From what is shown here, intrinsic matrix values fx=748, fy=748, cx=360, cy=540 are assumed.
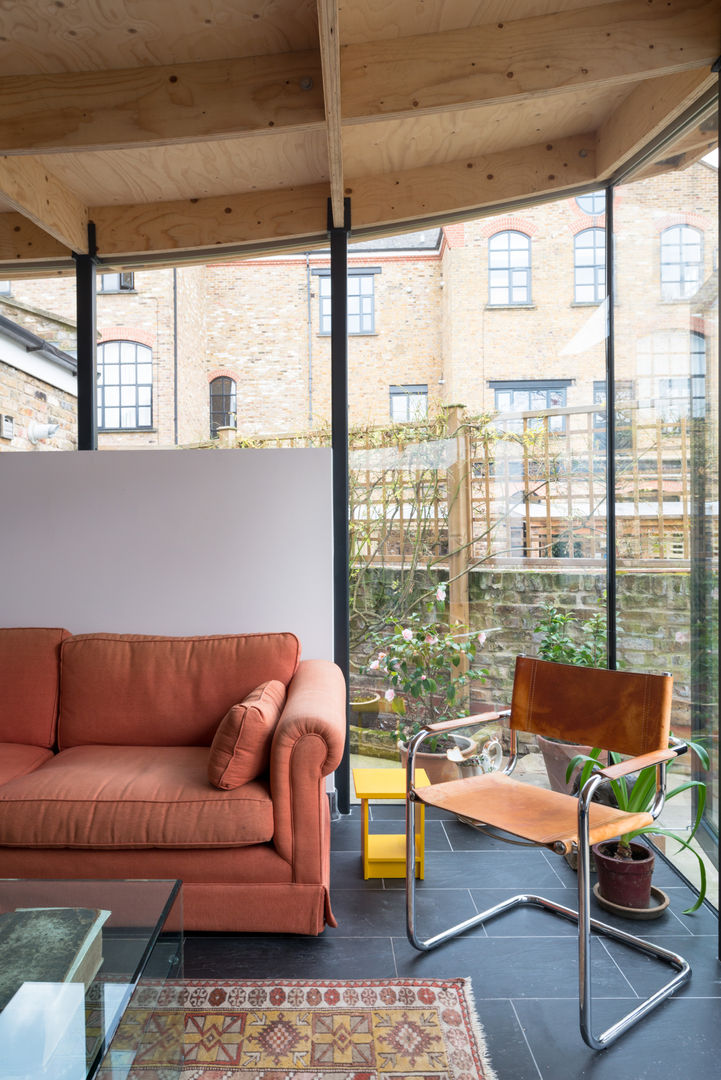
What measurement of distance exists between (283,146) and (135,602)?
194cm

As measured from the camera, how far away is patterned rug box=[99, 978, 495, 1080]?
164cm

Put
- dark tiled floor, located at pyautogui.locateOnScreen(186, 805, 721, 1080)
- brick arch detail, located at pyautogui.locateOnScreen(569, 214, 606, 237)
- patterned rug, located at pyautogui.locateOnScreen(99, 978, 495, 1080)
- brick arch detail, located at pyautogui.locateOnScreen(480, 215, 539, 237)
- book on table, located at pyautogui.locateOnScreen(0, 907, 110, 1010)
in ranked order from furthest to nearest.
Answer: brick arch detail, located at pyautogui.locateOnScreen(480, 215, 539, 237) < brick arch detail, located at pyautogui.locateOnScreen(569, 214, 606, 237) < dark tiled floor, located at pyautogui.locateOnScreen(186, 805, 721, 1080) < patterned rug, located at pyautogui.locateOnScreen(99, 978, 495, 1080) < book on table, located at pyautogui.locateOnScreen(0, 907, 110, 1010)

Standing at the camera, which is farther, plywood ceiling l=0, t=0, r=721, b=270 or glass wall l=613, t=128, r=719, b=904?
glass wall l=613, t=128, r=719, b=904

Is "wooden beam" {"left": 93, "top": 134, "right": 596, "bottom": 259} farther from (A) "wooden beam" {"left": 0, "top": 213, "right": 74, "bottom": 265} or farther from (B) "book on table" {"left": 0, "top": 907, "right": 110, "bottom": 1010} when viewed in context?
(B) "book on table" {"left": 0, "top": 907, "right": 110, "bottom": 1010}

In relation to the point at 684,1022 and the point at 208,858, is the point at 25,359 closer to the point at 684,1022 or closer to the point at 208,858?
the point at 208,858

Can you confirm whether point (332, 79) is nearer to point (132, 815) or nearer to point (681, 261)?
point (681, 261)

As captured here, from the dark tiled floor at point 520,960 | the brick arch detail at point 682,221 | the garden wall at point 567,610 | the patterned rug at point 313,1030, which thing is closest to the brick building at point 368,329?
the brick arch detail at point 682,221

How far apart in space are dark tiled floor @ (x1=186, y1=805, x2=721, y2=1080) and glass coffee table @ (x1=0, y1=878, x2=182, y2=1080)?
0.54m

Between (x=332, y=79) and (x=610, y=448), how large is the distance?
172 cm

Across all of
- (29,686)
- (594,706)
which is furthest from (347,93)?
(29,686)

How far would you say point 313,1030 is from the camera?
6.04 ft

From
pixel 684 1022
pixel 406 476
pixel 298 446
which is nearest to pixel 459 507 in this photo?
pixel 406 476

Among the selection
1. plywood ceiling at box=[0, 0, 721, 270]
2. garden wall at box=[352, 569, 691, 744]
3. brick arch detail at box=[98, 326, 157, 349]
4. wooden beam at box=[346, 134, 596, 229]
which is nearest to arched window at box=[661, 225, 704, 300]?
plywood ceiling at box=[0, 0, 721, 270]

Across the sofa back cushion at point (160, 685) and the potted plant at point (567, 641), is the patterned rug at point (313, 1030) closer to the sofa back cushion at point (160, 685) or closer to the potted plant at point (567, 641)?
the sofa back cushion at point (160, 685)
